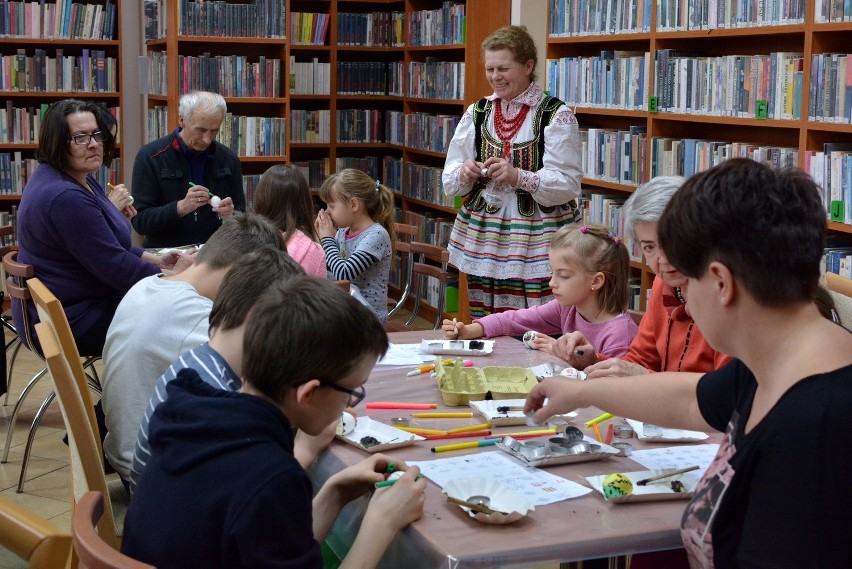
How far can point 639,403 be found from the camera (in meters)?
1.77

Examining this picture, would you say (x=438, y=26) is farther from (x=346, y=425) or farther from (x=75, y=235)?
(x=346, y=425)

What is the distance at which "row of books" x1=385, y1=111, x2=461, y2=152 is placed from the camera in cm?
637

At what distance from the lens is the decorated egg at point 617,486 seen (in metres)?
1.64

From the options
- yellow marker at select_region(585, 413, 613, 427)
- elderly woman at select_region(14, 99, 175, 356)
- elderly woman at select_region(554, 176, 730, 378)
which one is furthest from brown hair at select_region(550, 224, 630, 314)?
elderly woman at select_region(14, 99, 175, 356)

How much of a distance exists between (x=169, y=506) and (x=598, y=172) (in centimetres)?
396

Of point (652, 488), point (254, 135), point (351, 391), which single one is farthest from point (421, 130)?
point (351, 391)

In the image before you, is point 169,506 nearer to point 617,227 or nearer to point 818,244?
point 818,244

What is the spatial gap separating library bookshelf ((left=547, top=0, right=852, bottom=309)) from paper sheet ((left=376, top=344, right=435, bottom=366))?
1814 mm

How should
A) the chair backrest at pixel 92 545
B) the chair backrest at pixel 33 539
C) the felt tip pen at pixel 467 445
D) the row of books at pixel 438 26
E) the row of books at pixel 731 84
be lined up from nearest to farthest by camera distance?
the chair backrest at pixel 33 539 < the chair backrest at pixel 92 545 < the felt tip pen at pixel 467 445 < the row of books at pixel 731 84 < the row of books at pixel 438 26

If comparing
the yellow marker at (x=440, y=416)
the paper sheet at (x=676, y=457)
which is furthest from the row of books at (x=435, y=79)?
the paper sheet at (x=676, y=457)

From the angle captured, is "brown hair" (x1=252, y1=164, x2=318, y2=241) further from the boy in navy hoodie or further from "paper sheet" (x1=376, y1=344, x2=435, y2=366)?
the boy in navy hoodie

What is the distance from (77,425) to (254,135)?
4440 millimetres

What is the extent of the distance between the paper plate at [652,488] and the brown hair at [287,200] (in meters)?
2.15

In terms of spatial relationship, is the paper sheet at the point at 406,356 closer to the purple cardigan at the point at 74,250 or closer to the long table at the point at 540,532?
the long table at the point at 540,532
